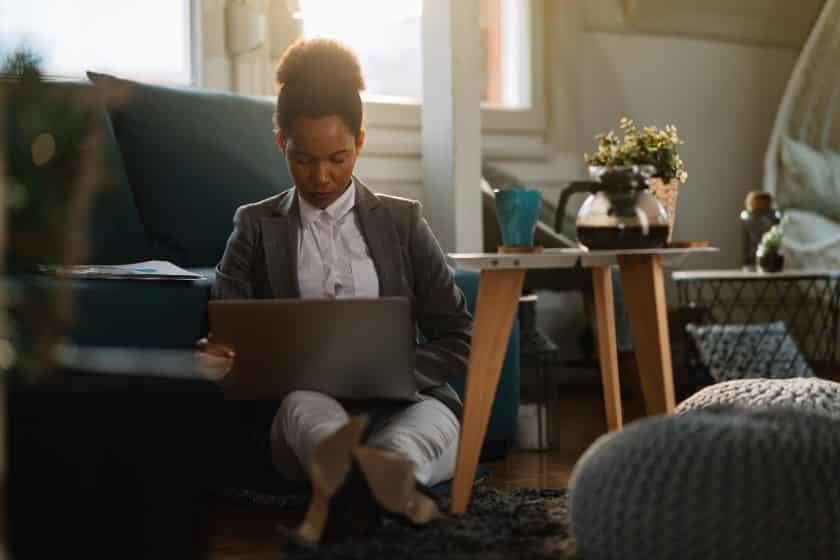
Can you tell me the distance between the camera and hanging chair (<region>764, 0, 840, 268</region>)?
3.96 meters

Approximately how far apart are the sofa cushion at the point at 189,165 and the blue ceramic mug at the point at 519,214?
797 mm

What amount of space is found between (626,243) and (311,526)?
728 mm

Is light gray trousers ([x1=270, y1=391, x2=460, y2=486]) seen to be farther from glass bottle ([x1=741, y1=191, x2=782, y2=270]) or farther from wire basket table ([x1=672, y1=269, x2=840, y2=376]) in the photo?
wire basket table ([x1=672, y1=269, x2=840, y2=376])

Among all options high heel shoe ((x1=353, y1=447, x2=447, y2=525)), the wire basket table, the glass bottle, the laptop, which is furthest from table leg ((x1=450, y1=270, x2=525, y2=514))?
the wire basket table

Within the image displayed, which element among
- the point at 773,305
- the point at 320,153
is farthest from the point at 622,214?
the point at 773,305

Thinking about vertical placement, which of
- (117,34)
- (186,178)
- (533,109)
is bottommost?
(186,178)

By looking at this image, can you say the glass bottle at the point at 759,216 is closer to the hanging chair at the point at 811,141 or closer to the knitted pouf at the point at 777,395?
the hanging chair at the point at 811,141

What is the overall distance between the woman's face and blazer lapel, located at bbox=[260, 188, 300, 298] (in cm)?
7

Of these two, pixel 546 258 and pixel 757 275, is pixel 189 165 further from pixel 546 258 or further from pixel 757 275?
pixel 757 275

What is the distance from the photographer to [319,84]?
1.90m

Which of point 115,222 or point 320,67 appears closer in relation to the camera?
point 320,67

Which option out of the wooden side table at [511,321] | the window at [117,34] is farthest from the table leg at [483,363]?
the window at [117,34]

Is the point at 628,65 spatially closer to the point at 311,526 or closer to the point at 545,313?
the point at 545,313

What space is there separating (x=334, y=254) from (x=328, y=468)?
553mm
